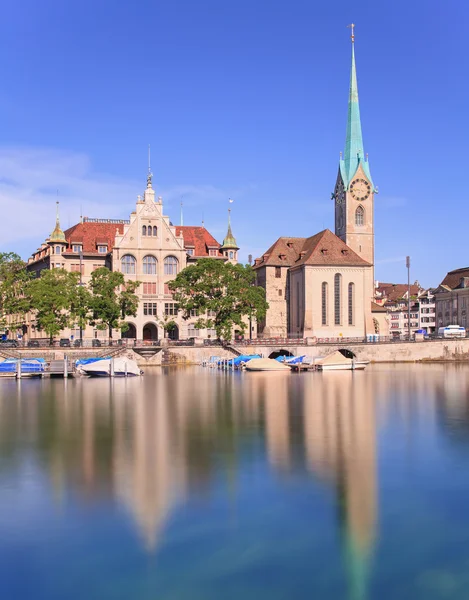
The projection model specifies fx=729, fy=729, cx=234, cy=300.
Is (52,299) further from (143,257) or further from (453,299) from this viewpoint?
(453,299)

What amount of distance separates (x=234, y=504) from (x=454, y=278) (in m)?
117

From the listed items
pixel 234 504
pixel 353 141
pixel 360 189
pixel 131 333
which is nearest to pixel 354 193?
pixel 360 189

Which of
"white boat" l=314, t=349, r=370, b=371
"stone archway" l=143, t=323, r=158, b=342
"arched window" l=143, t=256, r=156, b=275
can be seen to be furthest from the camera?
"stone archway" l=143, t=323, r=158, b=342

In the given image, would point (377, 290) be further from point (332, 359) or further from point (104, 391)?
point (104, 391)

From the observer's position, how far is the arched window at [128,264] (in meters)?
92.3

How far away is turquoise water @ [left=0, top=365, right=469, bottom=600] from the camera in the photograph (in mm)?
14633

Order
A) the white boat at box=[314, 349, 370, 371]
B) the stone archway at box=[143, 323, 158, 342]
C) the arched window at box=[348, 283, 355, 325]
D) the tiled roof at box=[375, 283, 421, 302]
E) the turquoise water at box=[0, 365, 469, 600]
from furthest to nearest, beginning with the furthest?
the tiled roof at box=[375, 283, 421, 302] → the arched window at box=[348, 283, 355, 325] → the stone archway at box=[143, 323, 158, 342] → the white boat at box=[314, 349, 370, 371] → the turquoise water at box=[0, 365, 469, 600]

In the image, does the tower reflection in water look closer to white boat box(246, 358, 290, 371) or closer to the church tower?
white boat box(246, 358, 290, 371)

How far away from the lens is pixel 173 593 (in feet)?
45.7

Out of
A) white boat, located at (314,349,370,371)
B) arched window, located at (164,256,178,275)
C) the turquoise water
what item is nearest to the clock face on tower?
arched window, located at (164,256,178,275)

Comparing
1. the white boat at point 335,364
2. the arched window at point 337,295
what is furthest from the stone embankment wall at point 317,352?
the arched window at point 337,295

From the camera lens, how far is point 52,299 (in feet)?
259

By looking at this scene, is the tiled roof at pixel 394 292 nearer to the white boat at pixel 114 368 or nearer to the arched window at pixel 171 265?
the arched window at pixel 171 265

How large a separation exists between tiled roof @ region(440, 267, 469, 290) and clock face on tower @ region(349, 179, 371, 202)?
24877 millimetres
